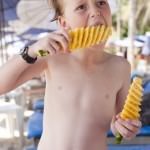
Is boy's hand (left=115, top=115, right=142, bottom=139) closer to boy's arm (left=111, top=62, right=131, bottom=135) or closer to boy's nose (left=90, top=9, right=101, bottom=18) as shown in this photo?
boy's arm (left=111, top=62, right=131, bottom=135)

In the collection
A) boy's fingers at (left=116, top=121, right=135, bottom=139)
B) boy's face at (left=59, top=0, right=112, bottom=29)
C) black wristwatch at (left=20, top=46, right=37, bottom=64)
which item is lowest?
boy's fingers at (left=116, top=121, right=135, bottom=139)

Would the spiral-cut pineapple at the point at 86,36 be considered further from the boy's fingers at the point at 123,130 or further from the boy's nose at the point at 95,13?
the boy's fingers at the point at 123,130

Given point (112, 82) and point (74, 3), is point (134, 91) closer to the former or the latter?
point (112, 82)

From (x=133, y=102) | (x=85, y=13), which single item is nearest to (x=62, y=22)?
(x=85, y=13)

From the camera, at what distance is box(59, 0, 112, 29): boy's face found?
3.55 feet

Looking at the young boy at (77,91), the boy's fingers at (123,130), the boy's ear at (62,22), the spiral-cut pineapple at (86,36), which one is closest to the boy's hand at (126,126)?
the boy's fingers at (123,130)

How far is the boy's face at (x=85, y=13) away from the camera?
108 centimetres

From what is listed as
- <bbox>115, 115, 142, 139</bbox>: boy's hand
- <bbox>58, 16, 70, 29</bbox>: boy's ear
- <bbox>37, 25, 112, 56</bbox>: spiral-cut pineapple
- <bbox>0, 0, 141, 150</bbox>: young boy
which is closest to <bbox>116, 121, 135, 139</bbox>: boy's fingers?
<bbox>115, 115, 142, 139</bbox>: boy's hand

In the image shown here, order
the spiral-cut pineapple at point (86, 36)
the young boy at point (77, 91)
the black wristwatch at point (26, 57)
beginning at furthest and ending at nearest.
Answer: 1. the young boy at point (77, 91)
2. the black wristwatch at point (26, 57)
3. the spiral-cut pineapple at point (86, 36)

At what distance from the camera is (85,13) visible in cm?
111

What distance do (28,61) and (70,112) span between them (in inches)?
8.9

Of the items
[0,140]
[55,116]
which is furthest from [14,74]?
[0,140]

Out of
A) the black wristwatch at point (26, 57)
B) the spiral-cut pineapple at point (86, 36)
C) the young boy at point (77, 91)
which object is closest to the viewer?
the spiral-cut pineapple at point (86, 36)

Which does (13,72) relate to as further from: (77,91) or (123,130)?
(123,130)
